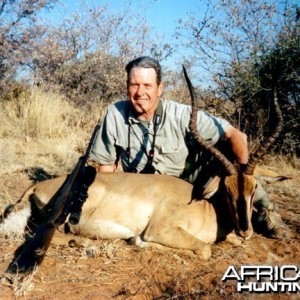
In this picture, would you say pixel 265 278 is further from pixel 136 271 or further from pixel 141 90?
pixel 141 90

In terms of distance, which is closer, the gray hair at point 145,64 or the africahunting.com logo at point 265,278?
the africahunting.com logo at point 265,278

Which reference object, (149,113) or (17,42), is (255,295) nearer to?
(149,113)

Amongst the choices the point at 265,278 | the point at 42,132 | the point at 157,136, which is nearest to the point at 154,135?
the point at 157,136

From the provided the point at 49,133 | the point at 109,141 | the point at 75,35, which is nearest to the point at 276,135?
the point at 109,141

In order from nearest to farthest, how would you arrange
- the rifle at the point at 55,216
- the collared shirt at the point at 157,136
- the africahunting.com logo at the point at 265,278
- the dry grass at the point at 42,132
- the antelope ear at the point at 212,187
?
the africahunting.com logo at the point at 265,278 < the rifle at the point at 55,216 < the antelope ear at the point at 212,187 < the collared shirt at the point at 157,136 < the dry grass at the point at 42,132

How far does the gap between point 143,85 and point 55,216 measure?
5.85ft

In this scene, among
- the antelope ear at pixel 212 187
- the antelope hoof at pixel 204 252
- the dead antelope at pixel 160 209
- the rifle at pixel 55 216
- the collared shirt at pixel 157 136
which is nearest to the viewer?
the rifle at pixel 55 216

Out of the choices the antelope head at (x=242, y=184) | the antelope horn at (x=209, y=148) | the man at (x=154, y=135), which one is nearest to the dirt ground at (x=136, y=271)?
the antelope head at (x=242, y=184)

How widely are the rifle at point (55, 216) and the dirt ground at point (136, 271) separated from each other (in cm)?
9

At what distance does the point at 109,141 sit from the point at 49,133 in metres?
5.00

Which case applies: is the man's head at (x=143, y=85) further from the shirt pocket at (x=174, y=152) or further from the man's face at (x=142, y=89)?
the shirt pocket at (x=174, y=152)

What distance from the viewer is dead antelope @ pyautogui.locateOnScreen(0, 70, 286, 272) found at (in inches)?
152

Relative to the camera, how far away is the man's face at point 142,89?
4637 millimetres

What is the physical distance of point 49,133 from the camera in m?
9.55
